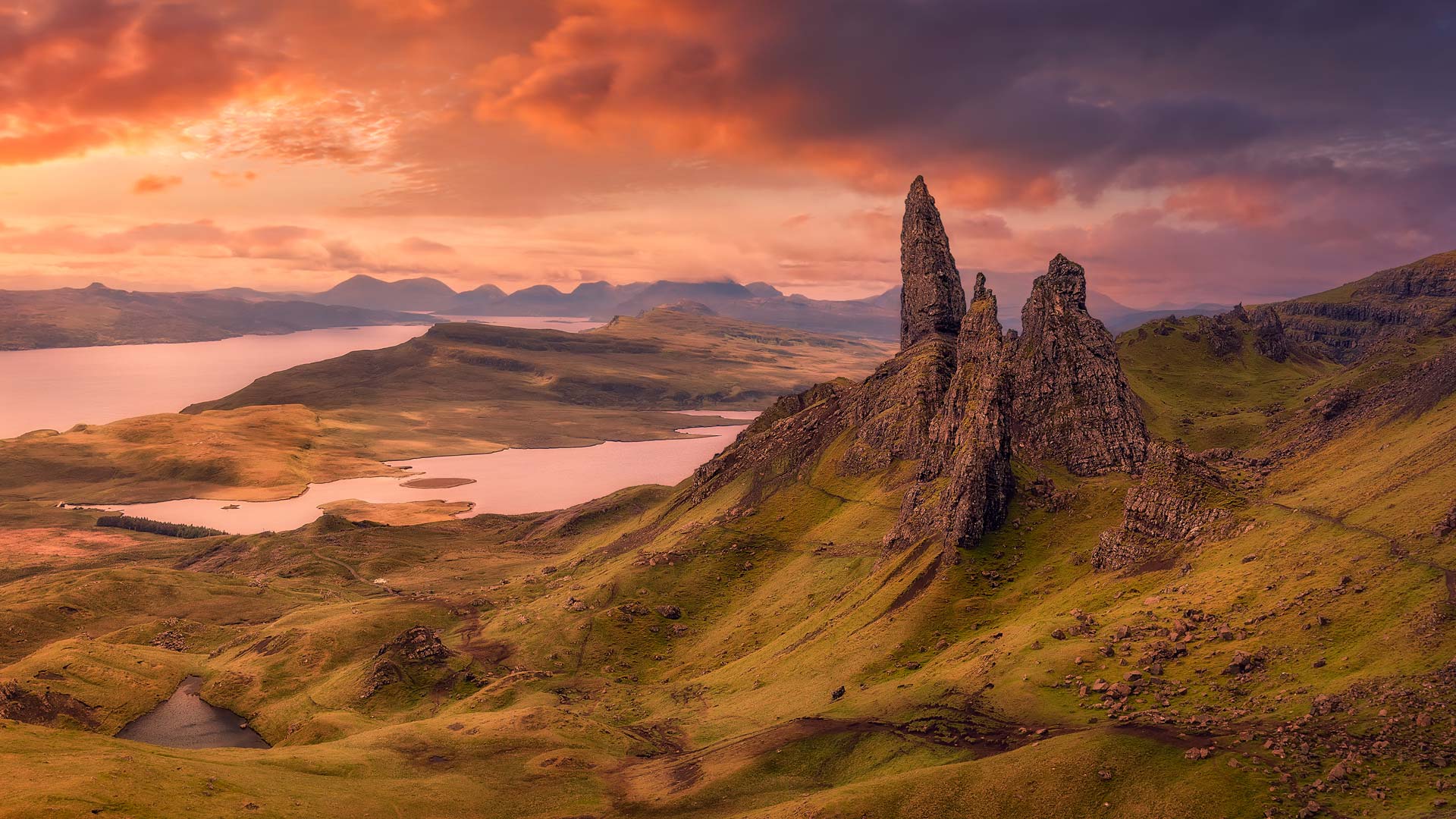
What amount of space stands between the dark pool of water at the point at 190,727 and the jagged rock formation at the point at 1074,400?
149436 millimetres

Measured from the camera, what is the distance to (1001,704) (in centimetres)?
8725

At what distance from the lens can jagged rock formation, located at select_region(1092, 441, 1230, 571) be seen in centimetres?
11075

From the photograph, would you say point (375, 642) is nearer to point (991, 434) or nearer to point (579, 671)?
point (579, 671)

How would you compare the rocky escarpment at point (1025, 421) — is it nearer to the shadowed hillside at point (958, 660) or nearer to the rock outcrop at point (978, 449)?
the rock outcrop at point (978, 449)

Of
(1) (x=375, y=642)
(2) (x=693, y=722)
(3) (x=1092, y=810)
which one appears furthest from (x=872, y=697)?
(1) (x=375, y=642)

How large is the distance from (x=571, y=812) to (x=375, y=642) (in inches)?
4025

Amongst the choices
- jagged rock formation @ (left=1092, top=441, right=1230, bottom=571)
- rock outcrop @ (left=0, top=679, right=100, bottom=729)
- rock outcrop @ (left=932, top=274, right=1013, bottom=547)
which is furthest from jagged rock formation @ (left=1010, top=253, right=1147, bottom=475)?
rock outcrop @ (left=0, top=679, right=100, bottom=729)

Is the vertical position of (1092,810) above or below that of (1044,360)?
below

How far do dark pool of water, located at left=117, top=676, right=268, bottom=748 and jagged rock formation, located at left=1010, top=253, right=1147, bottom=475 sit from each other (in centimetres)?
14944

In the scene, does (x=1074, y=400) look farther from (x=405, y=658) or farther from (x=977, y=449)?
(x=405, y=658)

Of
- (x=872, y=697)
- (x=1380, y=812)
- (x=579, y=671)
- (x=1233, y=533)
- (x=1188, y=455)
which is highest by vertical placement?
(x=1188, y=455)

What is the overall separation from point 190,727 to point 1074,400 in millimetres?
173415

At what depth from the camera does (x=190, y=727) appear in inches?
5856

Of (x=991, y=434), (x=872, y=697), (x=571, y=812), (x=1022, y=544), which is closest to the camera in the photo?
(x=571, y=812)
